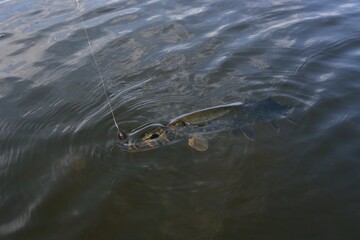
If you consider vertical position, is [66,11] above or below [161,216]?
above

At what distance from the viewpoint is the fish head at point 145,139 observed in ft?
15.7

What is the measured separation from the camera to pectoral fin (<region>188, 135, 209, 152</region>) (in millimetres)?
4734

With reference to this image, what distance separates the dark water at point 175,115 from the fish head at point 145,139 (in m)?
0.11

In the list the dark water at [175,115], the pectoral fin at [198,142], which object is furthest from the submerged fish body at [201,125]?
the dark water at [175,115]

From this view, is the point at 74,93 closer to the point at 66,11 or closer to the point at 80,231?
the point at 80,231

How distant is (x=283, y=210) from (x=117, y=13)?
6978 mm

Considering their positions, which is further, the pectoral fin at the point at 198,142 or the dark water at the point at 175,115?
the pectoral fin at the point at 198,142

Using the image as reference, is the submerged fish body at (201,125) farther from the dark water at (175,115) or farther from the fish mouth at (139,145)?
the dark water at (175,115)

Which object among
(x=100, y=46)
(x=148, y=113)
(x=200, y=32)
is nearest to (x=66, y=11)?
(x=100, y=46)

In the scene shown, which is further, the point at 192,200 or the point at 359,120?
the point at 359,120

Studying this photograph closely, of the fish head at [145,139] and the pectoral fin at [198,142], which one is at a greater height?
the fish head at [145,139]

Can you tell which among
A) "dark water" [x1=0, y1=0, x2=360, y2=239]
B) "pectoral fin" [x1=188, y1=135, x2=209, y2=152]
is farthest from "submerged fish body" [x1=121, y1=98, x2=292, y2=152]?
"dark water" [x1=0, y1=0, x2=360, y2=239]

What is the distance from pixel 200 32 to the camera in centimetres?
800

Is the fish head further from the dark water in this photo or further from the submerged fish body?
the dark water
